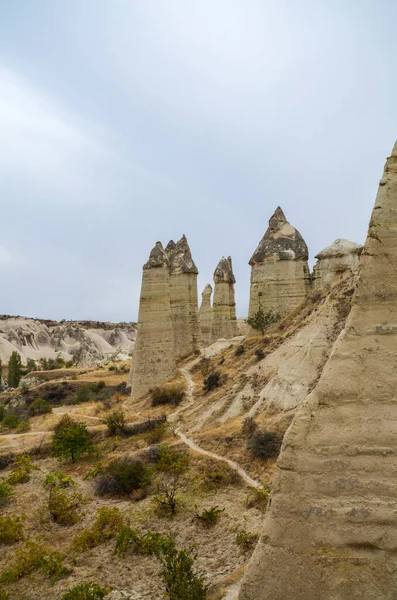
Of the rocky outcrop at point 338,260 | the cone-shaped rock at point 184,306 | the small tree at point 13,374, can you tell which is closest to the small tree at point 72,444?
the cone-shaped rock at point 184,306

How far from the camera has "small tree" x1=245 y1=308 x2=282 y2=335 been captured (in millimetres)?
23969

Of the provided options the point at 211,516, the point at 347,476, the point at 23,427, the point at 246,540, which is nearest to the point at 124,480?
the point at 211,516

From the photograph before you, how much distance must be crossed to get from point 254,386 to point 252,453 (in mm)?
4815

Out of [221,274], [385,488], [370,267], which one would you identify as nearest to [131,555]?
[385,488]

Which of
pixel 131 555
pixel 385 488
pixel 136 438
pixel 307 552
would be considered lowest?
pixel 131 555

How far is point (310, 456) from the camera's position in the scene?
4680 millimetres

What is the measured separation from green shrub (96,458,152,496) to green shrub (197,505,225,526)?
2.97 m

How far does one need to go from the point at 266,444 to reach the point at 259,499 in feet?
7.19

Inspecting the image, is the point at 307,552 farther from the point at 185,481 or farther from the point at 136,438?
the point at 136,438

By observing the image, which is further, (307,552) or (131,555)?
(131,555)

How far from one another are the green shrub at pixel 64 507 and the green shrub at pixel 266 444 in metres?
5.20

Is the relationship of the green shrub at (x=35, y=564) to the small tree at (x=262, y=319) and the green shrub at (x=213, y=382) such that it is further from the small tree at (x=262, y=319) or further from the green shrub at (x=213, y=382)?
the small tree at (x=262, y=319)

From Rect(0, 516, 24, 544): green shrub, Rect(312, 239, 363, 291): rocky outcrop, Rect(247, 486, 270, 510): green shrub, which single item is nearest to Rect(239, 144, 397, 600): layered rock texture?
Rect(247, 486, 270, 510): green shrub

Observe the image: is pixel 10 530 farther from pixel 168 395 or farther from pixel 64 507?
pixel 168 395
